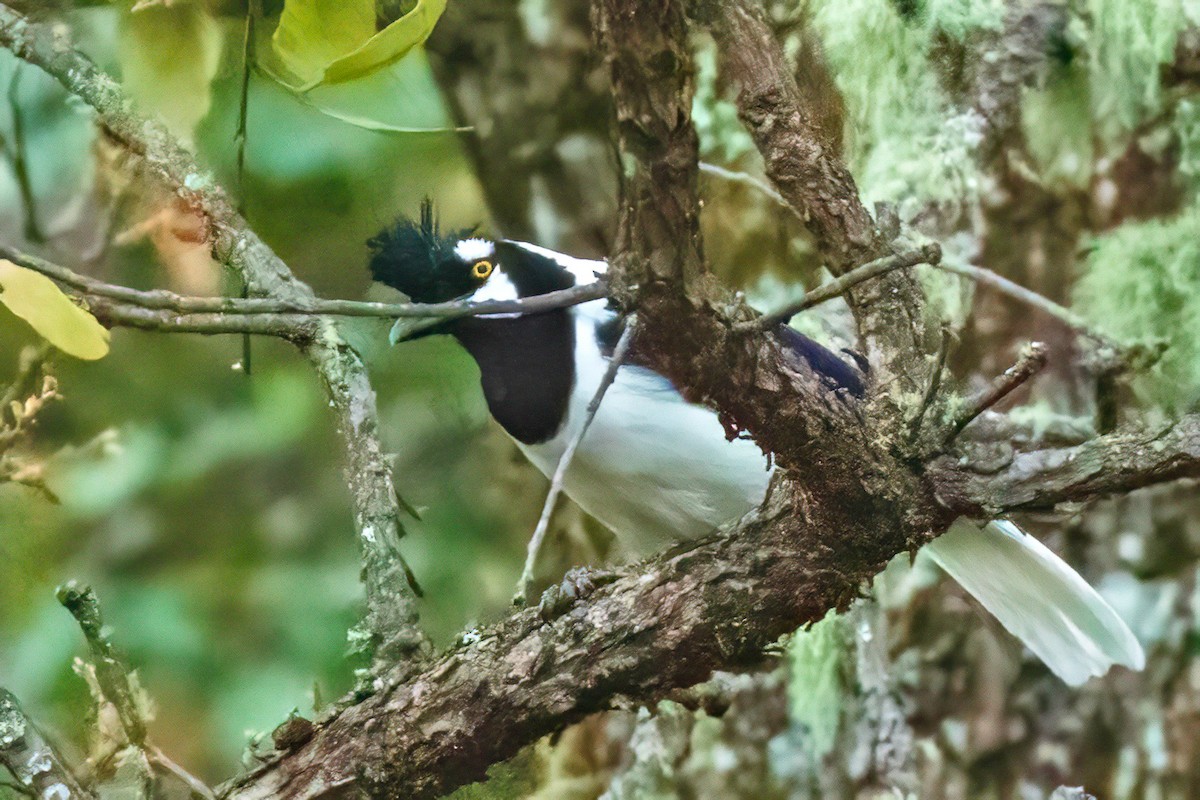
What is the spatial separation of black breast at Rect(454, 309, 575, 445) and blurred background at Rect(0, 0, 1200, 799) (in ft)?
0.08

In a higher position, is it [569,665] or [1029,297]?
[1029,297]

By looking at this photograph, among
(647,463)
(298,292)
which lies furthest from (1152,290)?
(298,292)

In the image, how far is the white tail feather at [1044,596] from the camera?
0.83 m

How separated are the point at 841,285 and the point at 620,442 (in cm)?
42

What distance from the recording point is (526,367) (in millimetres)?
854

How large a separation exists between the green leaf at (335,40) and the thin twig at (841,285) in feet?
0.75

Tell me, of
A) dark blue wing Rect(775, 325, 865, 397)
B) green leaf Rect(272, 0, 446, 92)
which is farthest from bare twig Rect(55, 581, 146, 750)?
dark blue wing Rect(775, 325, 865, 397)

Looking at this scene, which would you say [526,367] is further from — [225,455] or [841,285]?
[841,285]

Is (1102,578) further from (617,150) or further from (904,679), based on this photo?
(617,150)

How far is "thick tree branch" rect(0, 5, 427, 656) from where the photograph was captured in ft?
2.46

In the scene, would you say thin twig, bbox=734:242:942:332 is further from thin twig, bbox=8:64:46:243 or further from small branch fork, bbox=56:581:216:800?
thin twig, bbox=8:64:46:243

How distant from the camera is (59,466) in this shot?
908 millimetres

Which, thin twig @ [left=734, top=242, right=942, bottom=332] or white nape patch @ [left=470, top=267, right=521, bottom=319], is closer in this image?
thin twig @ [left=734, top=242, right=942, bottom=332]

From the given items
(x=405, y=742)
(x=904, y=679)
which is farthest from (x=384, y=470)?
(x=904, y=679)
